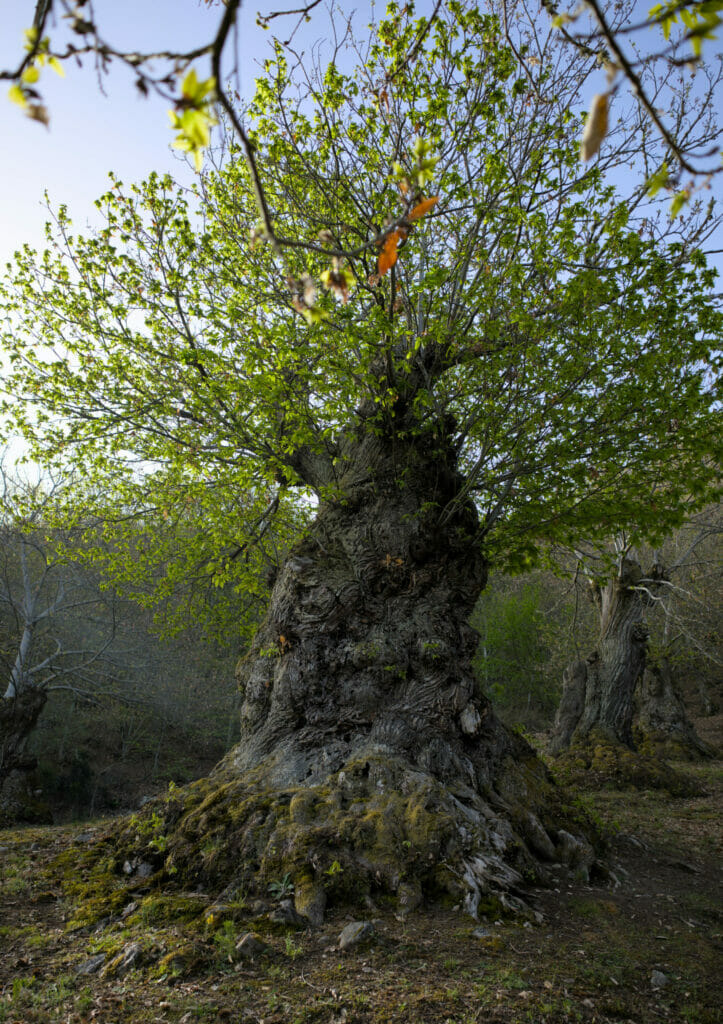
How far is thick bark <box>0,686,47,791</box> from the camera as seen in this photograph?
11.8 m

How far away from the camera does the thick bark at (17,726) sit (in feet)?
38.9

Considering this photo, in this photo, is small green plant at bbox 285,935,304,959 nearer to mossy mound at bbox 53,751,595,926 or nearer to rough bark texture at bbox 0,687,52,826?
mossy mound at bbox 53,751,595,926

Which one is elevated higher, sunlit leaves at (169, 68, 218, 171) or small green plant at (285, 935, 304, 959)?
sunlit leaves at (169, 68, 218, 171)

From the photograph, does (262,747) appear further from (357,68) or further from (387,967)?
(357,68)

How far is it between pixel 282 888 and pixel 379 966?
114 centimetres

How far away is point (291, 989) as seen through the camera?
3.30 metres

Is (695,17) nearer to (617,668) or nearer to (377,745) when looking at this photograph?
(377,745)

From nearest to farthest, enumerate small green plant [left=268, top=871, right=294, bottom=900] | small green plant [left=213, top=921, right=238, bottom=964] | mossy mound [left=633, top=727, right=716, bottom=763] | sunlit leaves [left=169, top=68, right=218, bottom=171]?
1. sunlit leaves [left=169, top=68, right=218, bottom=171]
2. small green plant [left=213, top=921, right=238, bottom=964]
3. small green plant [left=268, top=871, right=294, bottom=900]
4. mossy mound [left=633, top=727, right=716, bottom=763]

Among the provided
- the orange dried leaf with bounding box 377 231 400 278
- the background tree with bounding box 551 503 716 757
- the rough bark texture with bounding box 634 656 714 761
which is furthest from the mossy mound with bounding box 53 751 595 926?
the rough bark texture with bounding box 634 656 714 761

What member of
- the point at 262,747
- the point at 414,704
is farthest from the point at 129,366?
the point at 414,704

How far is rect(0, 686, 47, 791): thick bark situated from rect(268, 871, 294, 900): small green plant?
32.1ft

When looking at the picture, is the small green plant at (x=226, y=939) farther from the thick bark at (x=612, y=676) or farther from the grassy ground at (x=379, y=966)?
the thick bark at (x=612, y=676)

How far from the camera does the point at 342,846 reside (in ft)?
15.4

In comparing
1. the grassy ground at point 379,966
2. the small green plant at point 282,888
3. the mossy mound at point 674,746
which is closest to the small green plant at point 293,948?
the grassy ground at point 379,966
